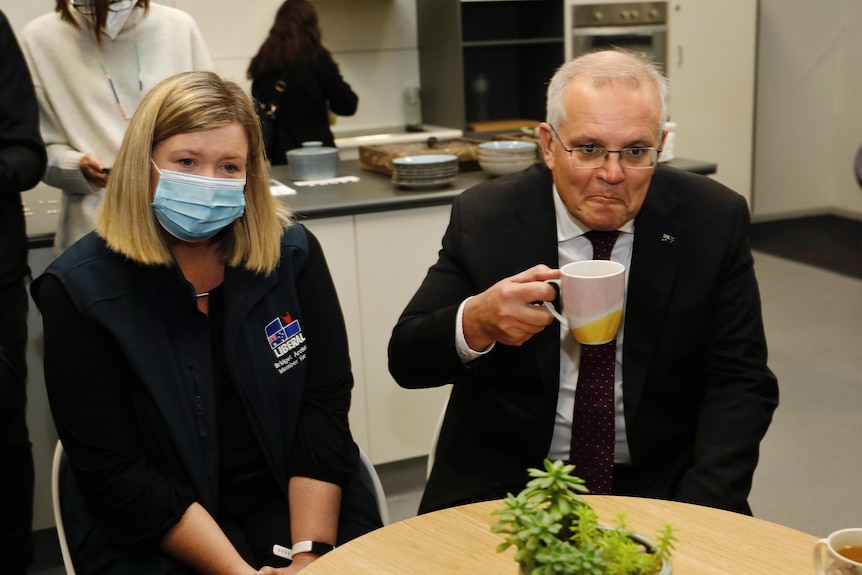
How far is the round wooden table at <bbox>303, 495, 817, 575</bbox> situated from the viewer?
44.8 inches

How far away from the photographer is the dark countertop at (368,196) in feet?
9.05

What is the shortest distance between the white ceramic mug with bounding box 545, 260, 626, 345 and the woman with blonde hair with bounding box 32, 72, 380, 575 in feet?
1.83

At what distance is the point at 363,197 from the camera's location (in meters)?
2.85

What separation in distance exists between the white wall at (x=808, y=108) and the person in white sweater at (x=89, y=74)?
4.64 m

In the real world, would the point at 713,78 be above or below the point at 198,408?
above

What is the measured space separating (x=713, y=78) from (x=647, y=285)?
4.43m

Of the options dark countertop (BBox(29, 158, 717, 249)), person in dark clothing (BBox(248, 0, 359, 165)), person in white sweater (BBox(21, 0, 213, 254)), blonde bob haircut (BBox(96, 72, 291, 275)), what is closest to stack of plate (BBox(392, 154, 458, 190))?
dark countertop (BBox(29, 158, 717, 249))

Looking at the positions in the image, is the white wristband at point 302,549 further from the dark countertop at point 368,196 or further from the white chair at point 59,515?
the dark countertop at point 368,196

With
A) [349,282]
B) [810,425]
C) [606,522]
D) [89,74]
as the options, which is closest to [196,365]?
[606,522]

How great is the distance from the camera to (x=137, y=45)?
271 cm

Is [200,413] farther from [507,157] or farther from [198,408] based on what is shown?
[507,157]

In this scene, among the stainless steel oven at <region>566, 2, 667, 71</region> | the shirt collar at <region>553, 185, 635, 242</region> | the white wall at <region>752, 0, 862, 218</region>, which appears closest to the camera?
the shirt collar at <region>553, 185, 635, 242</region>

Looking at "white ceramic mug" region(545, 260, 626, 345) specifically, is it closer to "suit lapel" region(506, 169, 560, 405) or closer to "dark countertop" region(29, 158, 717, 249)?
"suit lapel" region(506, 169, 560, 405)

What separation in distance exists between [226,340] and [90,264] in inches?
10.3
